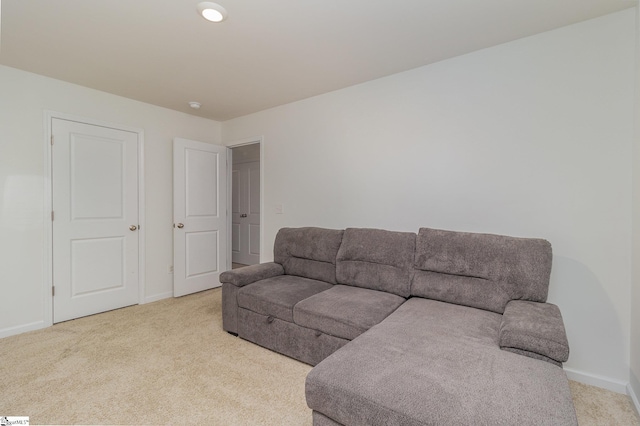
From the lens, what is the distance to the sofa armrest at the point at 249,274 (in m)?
2.66

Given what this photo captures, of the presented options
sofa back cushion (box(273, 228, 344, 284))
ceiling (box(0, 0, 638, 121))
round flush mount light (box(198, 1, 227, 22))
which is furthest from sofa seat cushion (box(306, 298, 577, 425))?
A: round flush mount light (box(198, 1, 227, 22))

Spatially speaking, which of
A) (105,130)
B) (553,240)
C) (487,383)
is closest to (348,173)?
(553,240)

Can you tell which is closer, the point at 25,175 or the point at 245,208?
the point at 25,175

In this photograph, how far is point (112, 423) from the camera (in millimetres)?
1586

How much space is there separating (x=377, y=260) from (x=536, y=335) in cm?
123

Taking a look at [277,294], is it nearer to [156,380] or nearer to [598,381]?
[156,380]

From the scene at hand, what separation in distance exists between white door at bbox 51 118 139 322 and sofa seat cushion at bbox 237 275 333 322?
5.81 ft

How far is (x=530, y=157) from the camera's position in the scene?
215cm

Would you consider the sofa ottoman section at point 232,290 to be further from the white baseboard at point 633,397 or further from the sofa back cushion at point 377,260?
the white baseboard at point 633,397

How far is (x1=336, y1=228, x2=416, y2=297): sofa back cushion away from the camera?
2375mm

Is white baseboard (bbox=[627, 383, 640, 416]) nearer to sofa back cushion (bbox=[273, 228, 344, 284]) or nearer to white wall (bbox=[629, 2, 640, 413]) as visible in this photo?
white wall (bbox=[629, 2, 640, 413])

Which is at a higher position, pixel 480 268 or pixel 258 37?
pixel 258 37

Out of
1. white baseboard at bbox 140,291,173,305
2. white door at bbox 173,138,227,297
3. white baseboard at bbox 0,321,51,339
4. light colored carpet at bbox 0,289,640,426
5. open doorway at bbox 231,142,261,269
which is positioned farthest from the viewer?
open doorway at bbox 231,142,261,269

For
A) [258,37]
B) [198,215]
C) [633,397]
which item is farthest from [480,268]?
[198,215]
